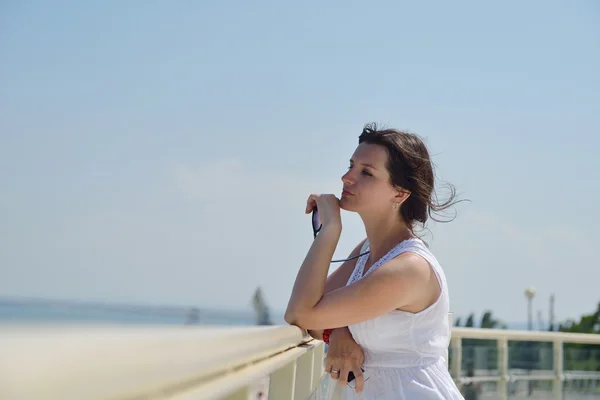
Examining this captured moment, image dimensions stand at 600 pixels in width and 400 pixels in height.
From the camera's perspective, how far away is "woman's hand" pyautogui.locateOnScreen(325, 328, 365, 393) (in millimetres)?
2232

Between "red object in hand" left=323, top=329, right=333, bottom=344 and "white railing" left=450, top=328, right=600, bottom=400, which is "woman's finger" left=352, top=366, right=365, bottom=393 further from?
"white railing" left=450, top=328, right=600, bottom=400

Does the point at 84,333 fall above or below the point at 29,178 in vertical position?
below

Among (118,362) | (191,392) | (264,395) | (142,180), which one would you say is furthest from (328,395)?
(142,180)

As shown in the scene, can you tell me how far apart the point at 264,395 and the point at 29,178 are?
119 meters

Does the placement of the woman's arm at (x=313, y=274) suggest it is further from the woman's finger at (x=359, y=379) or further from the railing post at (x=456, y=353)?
the railing post at (x=456, y=353)

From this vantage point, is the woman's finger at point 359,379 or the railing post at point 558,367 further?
the railing post at point 558,367

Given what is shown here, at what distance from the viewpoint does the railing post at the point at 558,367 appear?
20.1 ft

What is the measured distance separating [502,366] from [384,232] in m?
3.54

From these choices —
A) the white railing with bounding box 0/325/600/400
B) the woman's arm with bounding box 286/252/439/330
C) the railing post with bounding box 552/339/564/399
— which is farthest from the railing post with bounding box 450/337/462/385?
the white railing with bounding box 0/325/600/400

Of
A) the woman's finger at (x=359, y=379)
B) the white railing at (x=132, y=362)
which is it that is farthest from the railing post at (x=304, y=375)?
the white railing at (x=132, y=362)

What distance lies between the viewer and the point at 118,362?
554 millimetres

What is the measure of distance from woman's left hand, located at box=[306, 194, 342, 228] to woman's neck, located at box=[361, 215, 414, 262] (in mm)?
107

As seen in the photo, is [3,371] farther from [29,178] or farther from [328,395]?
[29,178]

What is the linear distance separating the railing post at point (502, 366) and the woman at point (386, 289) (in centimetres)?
339
